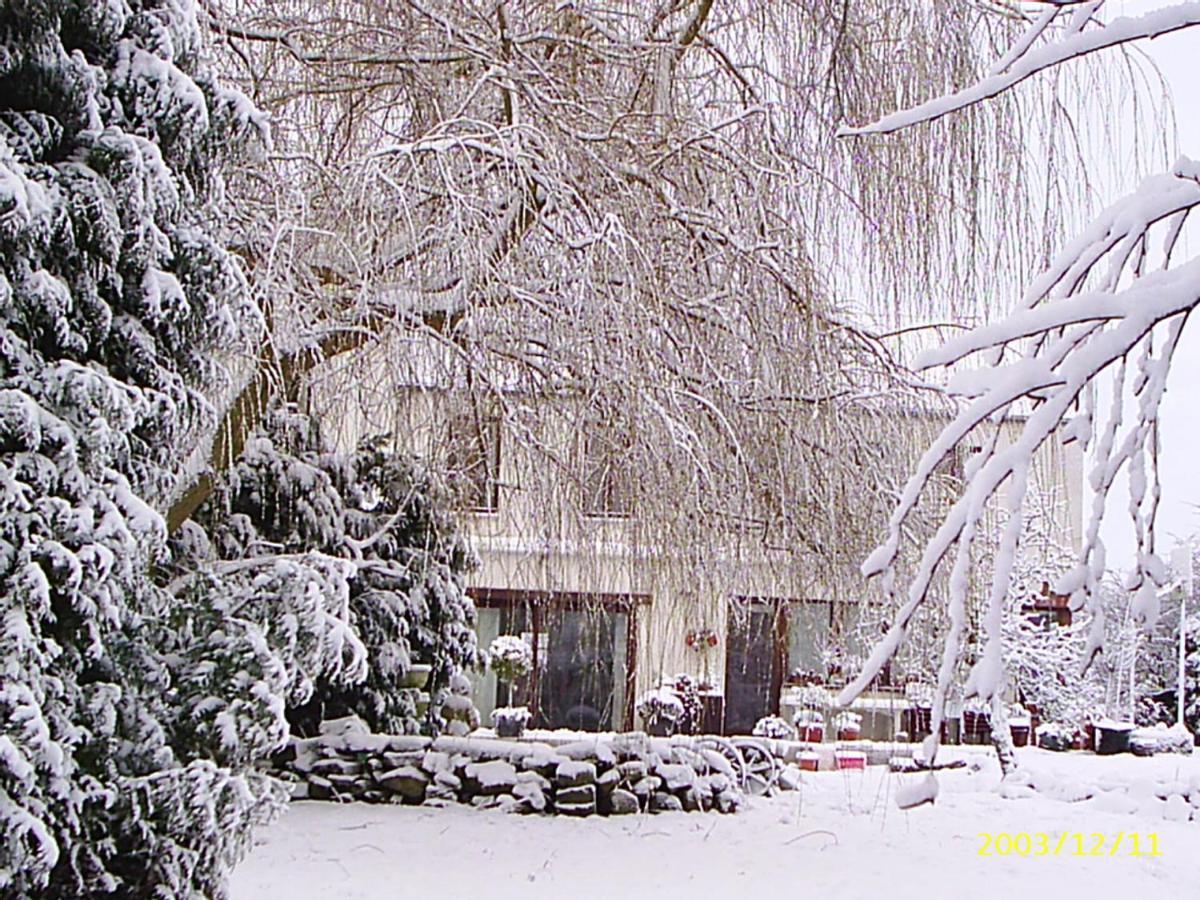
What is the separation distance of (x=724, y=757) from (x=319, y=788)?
87.6 inches

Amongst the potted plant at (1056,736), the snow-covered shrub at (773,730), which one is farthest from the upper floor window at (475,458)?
the potted plant at (1056,736)

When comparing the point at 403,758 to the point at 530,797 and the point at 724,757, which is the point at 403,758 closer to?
the point at 530,797

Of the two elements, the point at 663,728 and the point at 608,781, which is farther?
the point at 663,728

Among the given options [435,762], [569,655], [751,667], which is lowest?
[435,762]

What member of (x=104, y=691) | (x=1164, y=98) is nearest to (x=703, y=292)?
(x=1164, y=98)

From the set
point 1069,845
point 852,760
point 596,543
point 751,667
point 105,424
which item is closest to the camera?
point 105,424

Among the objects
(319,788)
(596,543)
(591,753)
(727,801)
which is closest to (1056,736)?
(727,801)

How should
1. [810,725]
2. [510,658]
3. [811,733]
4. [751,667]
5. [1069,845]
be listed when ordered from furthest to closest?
[510,658], [751,667], [811,733], [810,725], [1069,845]

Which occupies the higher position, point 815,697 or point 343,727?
point 815,697

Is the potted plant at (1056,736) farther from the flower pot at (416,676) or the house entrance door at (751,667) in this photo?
the flower pot at (416,676)

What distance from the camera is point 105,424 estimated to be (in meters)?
2.65

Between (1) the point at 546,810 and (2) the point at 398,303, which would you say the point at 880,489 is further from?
(1) the point at 546,810

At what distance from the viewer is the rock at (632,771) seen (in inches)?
250

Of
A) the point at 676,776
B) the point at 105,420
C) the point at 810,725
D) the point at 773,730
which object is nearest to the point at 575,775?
the point at 676,776
